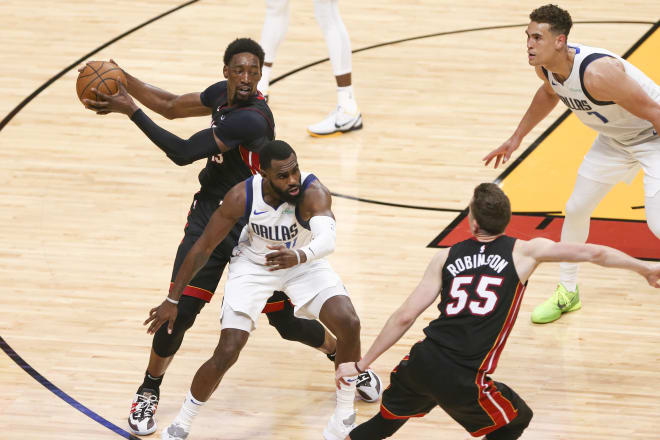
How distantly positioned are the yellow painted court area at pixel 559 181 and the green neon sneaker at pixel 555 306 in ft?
4.49

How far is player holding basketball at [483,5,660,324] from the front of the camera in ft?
18.1

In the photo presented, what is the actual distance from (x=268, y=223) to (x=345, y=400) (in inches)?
37.9

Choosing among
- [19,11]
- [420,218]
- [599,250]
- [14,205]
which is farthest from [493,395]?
[19,11]

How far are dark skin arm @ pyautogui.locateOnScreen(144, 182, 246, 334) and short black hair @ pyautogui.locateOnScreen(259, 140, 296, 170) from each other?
0.23 m

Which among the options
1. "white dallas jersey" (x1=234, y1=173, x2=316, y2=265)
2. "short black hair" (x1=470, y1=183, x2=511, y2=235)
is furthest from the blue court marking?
"short black hair" (x1=470, y1=183, x2=511, y2=235)

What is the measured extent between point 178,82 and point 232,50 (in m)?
4.46

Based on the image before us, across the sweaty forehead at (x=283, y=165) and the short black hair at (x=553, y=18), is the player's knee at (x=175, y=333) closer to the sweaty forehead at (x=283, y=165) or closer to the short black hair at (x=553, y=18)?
the sweaty forehead at (x=283, y=165)

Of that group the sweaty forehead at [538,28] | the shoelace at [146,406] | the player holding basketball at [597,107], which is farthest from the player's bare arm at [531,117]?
the shoelace at [146,406]

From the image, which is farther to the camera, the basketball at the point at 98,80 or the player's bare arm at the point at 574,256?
the basketball at the point at 98,80

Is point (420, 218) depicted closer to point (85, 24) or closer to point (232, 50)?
point (232, 50)

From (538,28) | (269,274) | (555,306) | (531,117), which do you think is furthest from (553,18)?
(269,274)

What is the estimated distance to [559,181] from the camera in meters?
A: 8.17

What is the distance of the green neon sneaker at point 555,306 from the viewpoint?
6441mm

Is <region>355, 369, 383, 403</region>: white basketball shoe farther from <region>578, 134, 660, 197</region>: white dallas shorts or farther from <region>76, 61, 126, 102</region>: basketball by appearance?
<region>76, 61, 126, 102</region>: basketball
